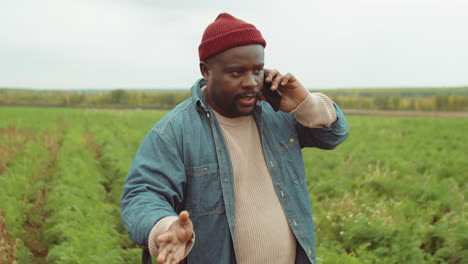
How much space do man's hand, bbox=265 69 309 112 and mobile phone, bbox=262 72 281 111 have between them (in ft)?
0.09

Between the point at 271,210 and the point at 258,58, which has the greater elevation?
the point at 258,58

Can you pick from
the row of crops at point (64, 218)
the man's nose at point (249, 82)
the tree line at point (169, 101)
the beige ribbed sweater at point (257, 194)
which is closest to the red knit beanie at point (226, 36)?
the man's nose at point (249, 82)

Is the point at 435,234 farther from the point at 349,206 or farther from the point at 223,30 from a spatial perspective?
the point at 223,30

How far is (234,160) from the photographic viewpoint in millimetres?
1996

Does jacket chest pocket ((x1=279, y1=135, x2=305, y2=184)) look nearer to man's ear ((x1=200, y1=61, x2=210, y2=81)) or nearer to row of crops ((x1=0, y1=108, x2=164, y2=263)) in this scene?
man's ear ((x1=200, y1=61, x2=210, y2=81))

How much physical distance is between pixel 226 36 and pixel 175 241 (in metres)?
1.02

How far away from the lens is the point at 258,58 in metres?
1.94

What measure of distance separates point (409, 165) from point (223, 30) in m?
10.00

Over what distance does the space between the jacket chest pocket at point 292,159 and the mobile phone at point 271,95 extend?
201 mm

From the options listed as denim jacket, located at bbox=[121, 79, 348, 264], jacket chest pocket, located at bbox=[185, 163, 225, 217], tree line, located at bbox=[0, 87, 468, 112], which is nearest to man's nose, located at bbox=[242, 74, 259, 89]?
denim jacket, located at bbox=[121, 79, 348, 264]

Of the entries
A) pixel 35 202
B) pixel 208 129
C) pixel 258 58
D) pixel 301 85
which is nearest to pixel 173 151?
pixel 208 129

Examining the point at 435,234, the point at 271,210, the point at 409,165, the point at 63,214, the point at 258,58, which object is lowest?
the point at 409,165

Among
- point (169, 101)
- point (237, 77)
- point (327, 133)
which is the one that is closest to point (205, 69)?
point (237, 77)

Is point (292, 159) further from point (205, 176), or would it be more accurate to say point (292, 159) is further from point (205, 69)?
point (205, 69)
